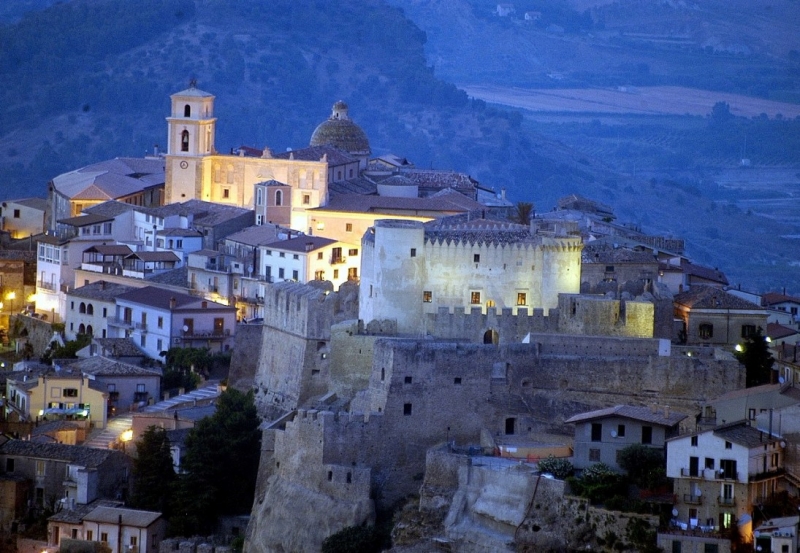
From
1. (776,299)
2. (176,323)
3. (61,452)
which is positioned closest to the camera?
(61,452)

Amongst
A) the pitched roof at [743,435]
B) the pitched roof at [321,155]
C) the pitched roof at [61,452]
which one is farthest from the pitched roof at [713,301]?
the pitched roof at [321,155]

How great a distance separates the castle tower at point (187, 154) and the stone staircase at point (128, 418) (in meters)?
17.9

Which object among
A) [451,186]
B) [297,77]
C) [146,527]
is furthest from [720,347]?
[297,77]

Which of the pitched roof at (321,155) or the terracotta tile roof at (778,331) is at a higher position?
the pitched roof at (321,155)

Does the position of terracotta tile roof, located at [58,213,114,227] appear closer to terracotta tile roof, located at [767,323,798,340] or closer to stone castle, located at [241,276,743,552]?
stone castle, located at [241,276,743,552]

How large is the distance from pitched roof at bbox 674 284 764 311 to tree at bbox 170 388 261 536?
1148 centimetres

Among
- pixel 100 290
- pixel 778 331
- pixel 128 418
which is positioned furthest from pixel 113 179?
pixel 778 331

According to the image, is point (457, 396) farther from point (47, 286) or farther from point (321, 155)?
point (321, 155)

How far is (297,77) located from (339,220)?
71.9m

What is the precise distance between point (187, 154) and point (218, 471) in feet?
84.2

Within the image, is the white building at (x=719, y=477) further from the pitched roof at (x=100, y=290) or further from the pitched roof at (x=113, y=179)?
the pitched roof at (x=113, y=179)

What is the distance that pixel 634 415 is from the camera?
51938 mm

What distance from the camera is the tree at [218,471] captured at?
5834 cm

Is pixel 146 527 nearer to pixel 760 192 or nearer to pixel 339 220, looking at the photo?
pixel 339 220
